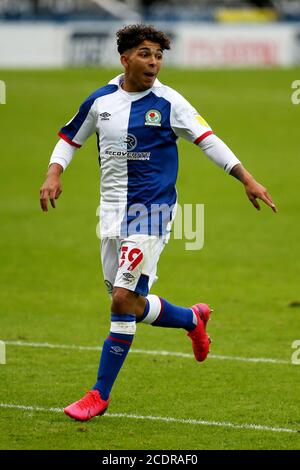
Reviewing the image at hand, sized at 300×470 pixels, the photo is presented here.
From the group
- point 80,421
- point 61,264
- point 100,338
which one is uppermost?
point 80,421

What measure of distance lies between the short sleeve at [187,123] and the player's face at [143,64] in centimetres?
25

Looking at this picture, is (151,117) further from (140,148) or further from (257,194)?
(257,194)

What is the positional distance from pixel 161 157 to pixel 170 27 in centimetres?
3068

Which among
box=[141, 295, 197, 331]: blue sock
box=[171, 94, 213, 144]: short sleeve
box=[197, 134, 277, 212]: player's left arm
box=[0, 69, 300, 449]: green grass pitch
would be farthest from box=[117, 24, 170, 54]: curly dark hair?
box=[0, 69, 300, 449]: green grass pitch

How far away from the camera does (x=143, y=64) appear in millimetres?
8055

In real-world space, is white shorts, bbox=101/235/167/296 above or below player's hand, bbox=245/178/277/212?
below

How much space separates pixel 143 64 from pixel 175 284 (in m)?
6.05

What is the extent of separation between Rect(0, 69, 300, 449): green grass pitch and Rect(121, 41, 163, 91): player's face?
2.29 meters

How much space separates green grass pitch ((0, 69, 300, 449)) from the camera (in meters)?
7.75

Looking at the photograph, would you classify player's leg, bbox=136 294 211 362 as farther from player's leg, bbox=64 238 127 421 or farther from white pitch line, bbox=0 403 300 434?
white pitch line, bbox=0 403 300 434

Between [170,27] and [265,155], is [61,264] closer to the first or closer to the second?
[265,155]

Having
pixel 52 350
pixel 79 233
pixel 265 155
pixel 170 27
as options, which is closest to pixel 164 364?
pixel 52 350

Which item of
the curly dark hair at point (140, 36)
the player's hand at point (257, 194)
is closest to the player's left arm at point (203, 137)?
the player's hand at point (257, 194)

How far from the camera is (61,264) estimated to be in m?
15.0
